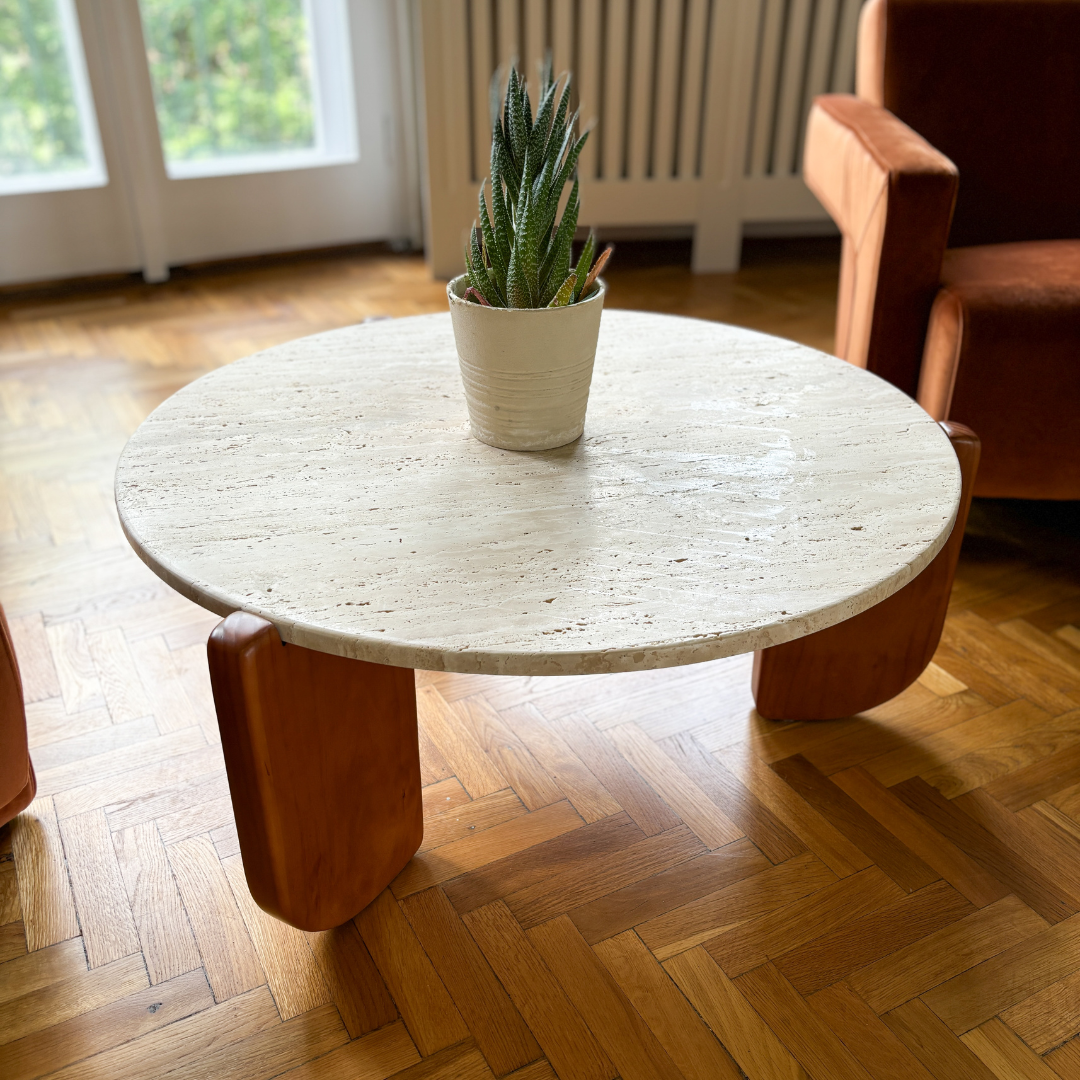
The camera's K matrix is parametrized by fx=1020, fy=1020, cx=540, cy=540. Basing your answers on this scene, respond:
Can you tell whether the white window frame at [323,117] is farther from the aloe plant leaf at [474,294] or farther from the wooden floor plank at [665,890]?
the wooden floor plank at [665,890]

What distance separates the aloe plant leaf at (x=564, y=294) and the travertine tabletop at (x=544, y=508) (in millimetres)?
152

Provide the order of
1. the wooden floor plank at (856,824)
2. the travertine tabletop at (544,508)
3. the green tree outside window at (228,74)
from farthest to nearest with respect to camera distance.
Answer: the green tree outside window at (228,74)
the wooden floor plank at (856,824)
the travertine tabletop at (544,508)

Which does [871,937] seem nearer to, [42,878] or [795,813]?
[795,813]

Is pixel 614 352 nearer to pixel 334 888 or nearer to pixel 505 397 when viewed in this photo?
pixel 505 397

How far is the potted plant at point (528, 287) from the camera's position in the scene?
0.95 metres

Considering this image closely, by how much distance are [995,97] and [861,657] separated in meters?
1.18

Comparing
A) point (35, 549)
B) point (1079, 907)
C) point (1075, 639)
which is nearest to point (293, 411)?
point (35, 549)

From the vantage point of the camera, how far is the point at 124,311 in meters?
2.78

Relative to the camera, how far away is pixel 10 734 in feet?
3.42

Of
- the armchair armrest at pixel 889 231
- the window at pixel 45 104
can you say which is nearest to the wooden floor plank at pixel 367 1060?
the armchair armrest at pixel 889 231

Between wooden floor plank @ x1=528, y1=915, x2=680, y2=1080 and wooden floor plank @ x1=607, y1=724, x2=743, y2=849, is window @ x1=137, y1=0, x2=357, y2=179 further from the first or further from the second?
wooden floor plank @ x1=528, y1=915, x2=680, y2=1080

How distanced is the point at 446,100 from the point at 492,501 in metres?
2.17

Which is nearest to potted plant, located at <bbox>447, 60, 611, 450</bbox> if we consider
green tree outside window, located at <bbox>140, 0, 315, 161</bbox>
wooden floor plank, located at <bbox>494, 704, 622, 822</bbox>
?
wooden floor plank, located at <bbox>494, 704, 622, 822</bbox>

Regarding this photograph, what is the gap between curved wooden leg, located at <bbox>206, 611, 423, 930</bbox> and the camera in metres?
0.79
